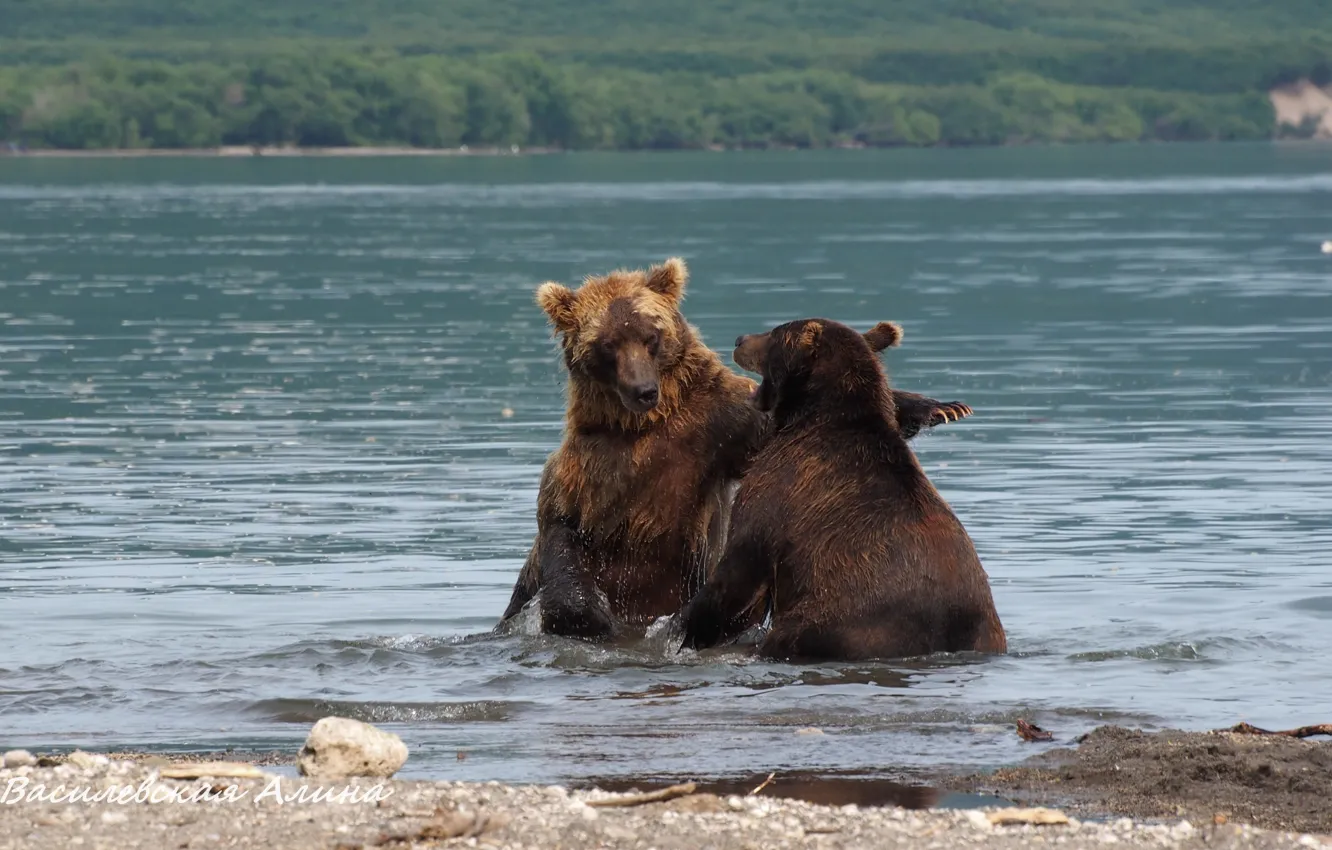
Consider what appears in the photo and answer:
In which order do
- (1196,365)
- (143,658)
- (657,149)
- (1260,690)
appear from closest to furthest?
(1260,690) < (143,658) < (1196,365) < (657,149)

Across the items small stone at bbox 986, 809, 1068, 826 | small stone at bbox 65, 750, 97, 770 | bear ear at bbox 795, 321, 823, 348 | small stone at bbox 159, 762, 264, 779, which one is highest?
bear ear at bbox 795, 321, 823, 348

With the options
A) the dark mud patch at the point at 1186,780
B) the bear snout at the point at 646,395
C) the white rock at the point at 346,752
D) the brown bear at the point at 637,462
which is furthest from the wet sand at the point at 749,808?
the brown bear at the point at 637,462

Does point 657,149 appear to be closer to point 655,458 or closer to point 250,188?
point 250,188

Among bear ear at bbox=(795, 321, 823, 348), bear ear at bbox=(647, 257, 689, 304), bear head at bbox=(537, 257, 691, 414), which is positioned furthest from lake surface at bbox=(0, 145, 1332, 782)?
bear ear at bbox=(647, 257, 689, 304)

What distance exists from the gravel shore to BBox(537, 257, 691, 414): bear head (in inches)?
120

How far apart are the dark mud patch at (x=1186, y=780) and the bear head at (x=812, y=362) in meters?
2.24

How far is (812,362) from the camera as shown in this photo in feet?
35.2

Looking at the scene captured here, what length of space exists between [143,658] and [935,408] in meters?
3.98

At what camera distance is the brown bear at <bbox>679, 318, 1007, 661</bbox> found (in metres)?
10.3

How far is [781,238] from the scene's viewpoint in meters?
56.8

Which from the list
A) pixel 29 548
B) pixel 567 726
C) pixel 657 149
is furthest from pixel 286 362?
pixel 657 149

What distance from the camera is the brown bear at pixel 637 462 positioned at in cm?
1111

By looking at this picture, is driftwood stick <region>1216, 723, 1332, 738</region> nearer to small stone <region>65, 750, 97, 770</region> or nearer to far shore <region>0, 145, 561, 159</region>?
small stone <region>65, 750, 97, 770</region>

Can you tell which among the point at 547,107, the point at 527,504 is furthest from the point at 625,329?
the point at 547,107
